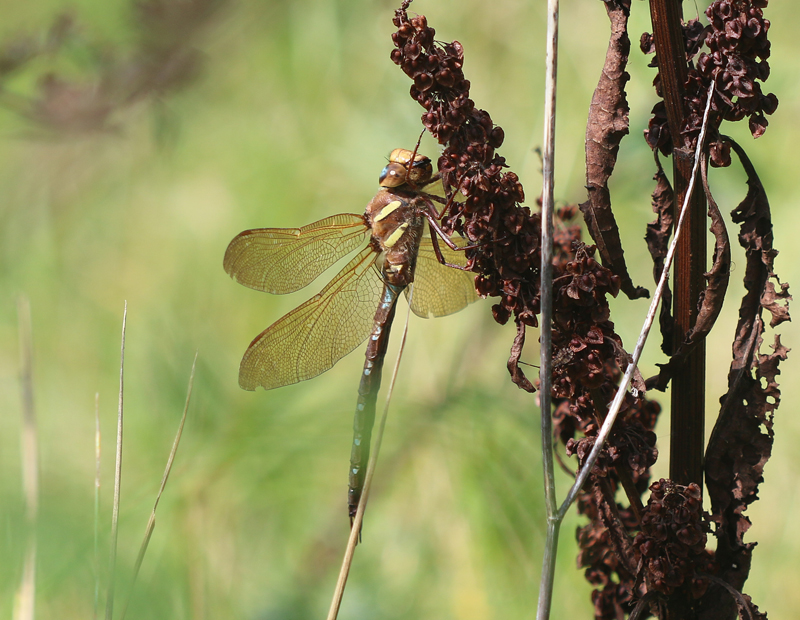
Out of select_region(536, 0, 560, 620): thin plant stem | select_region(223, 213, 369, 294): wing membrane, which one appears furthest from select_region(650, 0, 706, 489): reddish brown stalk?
select_region(223, 213, 369, 294): wing membrane

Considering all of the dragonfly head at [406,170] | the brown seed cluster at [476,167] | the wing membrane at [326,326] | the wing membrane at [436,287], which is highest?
the dragonfly head at [406,170]

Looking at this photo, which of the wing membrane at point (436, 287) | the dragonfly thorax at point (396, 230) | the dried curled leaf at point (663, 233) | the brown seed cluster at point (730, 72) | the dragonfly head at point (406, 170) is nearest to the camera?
the brown seed cluster at point (730, 72)

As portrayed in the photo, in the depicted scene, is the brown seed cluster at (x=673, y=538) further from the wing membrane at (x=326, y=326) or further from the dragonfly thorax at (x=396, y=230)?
the wing membrane at (x=326, y=326)

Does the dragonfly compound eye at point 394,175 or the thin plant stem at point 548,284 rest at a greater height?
the dragonfly compound eye at point 394,175

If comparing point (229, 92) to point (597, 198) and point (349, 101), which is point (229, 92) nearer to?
point (349, 101)

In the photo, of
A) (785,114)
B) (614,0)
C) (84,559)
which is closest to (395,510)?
(84,559)

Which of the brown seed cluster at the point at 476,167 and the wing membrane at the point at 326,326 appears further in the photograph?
the wing membrane at the point at 326,326

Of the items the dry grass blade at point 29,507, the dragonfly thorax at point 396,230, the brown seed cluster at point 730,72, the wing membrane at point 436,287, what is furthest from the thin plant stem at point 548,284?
the wing membrane at point 436,287
